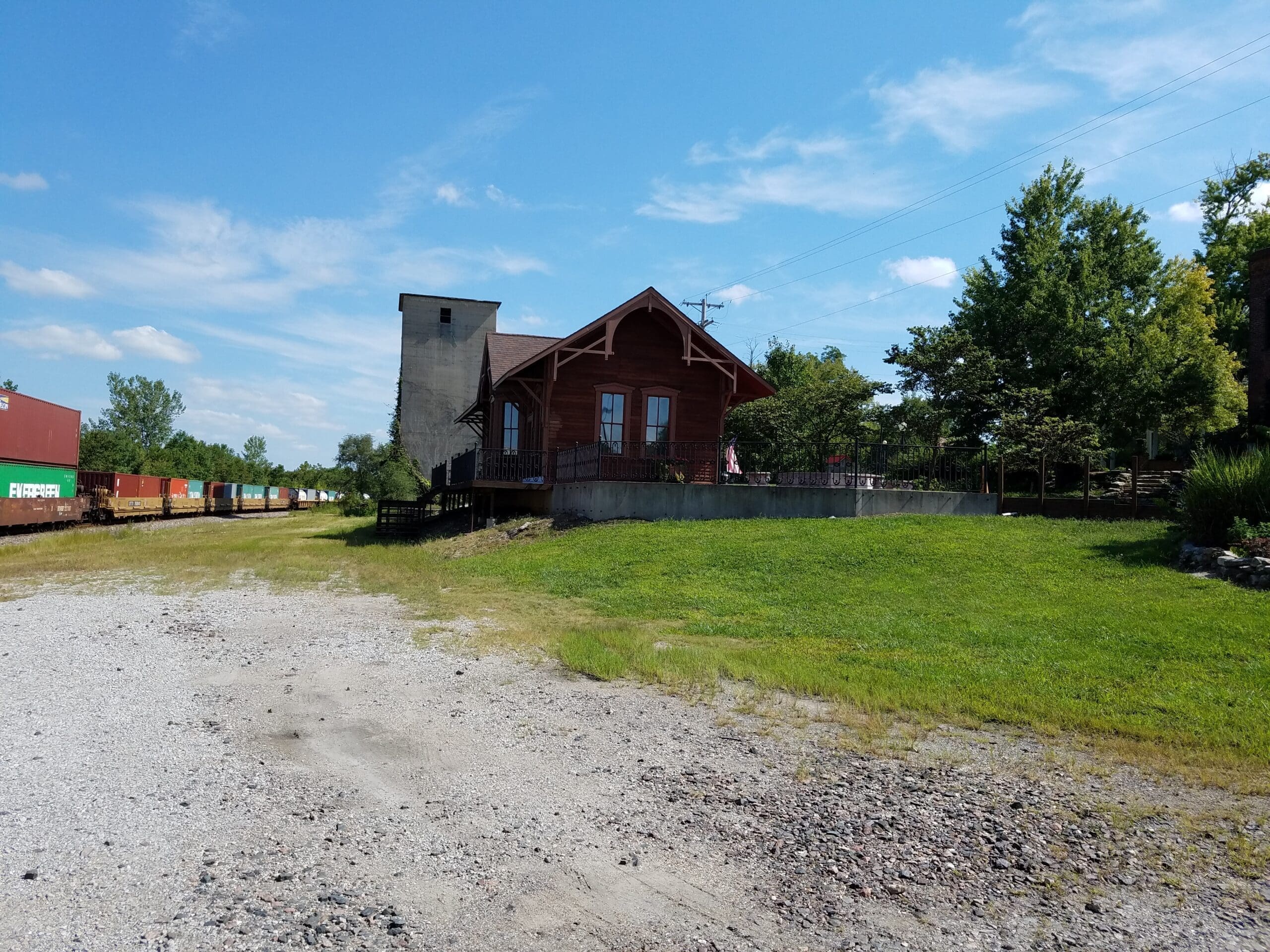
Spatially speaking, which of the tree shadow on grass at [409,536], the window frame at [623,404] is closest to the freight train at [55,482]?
the tree shadow on grass at [409,536]

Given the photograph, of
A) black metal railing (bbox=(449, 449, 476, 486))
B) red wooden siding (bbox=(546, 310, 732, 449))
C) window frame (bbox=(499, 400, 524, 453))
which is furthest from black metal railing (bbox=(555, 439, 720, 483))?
window frame (bbox=(499, 400, 524, 453))

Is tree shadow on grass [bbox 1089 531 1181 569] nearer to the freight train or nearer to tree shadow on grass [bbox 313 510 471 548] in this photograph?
tree shadow on grass [bbox 313 510 471 548]

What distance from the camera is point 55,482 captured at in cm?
3008

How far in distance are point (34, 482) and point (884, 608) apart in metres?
28.1

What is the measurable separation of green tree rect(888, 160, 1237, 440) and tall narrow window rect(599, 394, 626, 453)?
9911mm

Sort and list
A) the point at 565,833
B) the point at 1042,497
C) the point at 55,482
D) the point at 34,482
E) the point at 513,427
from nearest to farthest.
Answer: the point at 565,833, the point at 1042,497, the point at 34,482, the point at 55,482, the point at 513,427

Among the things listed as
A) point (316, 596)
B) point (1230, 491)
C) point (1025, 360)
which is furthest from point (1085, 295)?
point (316, 596)

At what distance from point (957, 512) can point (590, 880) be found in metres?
18.2

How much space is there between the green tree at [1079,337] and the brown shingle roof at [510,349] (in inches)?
490

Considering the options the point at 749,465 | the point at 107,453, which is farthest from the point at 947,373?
the point at 107,453

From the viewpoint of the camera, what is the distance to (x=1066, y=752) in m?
6.51

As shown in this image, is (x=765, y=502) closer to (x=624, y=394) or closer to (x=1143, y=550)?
(x=624, y=394)

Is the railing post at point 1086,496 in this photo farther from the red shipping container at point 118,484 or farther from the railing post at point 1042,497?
the red shipping container at point 118,484

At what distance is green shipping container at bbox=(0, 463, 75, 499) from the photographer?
26.3 m
